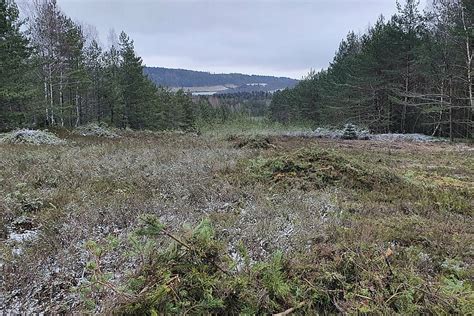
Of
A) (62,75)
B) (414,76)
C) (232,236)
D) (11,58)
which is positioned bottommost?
(232,236)

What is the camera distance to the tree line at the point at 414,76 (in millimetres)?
21031

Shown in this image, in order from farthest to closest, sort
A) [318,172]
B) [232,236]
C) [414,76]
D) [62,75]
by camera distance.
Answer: [414,76] → [62,75] → [318,172] → [232,236]

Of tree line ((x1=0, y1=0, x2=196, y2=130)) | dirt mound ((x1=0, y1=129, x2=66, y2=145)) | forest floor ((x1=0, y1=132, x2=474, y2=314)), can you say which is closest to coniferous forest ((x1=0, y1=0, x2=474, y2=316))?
forest floor ((x1=0, y1=132, x2=474, y2=314))

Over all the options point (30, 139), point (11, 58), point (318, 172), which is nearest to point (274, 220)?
point (318, 172)

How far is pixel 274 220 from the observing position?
13.1 ft

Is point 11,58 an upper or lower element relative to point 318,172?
upper

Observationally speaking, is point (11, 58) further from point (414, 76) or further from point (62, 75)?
point (414, 76)

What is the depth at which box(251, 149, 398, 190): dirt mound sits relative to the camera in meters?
6.23

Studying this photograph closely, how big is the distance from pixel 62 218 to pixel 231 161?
4527 mm

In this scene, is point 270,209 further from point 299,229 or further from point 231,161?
point 231,161

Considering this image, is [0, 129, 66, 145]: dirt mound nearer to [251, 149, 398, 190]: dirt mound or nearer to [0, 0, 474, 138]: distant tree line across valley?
[0, 0, 474, 138]: distant tree line across valley

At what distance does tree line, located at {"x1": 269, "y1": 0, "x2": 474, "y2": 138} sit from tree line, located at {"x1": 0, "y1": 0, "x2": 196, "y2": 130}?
792 inches

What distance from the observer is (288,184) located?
6035 millimetres

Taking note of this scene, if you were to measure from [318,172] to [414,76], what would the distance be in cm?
2434
